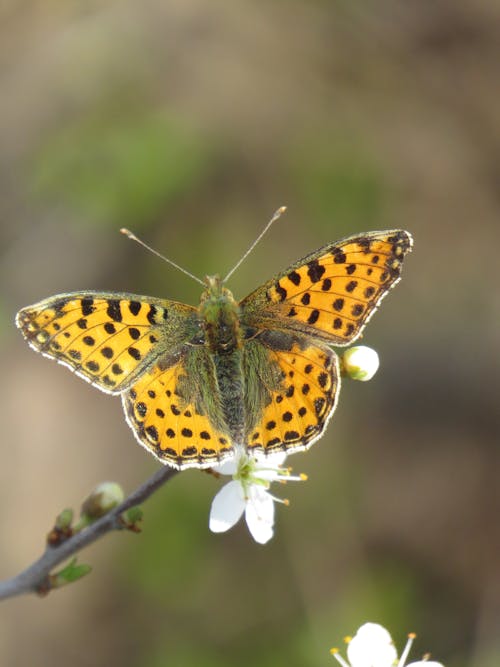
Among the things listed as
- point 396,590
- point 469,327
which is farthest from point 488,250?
point 396,590

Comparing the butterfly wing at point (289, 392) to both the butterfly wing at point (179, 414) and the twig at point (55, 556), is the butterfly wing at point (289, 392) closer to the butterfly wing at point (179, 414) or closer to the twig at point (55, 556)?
the butterfly wing at point (179, 414)

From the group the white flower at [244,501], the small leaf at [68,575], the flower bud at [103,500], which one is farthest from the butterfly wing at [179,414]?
the small leaf at [68,575]

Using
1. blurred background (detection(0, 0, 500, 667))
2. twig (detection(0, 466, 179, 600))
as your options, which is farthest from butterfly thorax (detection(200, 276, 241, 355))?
blurred background (detection(0, 0, 500, 667))

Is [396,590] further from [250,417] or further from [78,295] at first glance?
[78,295]

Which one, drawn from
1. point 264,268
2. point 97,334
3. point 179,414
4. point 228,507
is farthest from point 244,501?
point 264,268

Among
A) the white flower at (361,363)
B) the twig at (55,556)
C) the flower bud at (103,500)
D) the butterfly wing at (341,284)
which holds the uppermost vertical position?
the butterfly wing at (341,284)

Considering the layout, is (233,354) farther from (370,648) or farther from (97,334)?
(370,648)
